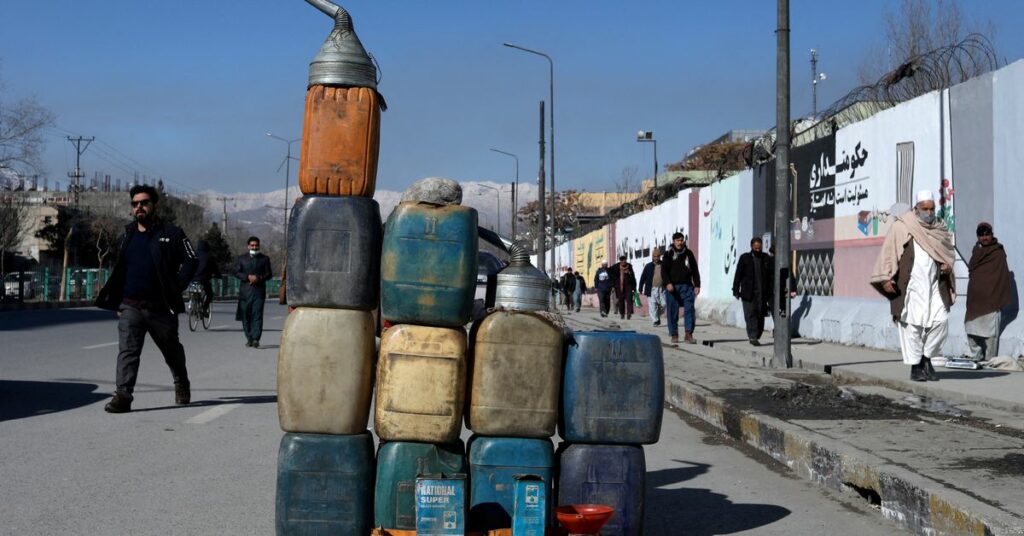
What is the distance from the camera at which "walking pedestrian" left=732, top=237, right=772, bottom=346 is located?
16.7m

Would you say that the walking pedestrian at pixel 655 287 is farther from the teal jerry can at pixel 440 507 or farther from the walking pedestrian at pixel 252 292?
the teal jerry can at pixel 440 507

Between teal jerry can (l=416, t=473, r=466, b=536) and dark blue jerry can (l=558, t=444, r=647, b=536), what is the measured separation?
532mm

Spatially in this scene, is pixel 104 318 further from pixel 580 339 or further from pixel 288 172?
pixel 288 172

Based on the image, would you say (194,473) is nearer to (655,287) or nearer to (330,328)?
(330,328)

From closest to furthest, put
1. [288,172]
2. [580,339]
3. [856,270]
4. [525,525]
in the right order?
[525,525] → [580,339] → [856,270] → [288,172]

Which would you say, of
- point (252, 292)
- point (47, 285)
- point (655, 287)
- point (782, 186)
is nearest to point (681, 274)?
point (782, 186)

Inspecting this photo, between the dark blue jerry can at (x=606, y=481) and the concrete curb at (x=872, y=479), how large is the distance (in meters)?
1.39

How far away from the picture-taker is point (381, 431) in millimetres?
4129

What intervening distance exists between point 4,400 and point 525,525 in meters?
6.84

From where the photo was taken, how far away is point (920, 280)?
1042 centimetres

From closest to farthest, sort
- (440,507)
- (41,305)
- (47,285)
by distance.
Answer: (440,507) < (41,305) < (47,285)

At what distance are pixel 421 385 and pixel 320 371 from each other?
1.25ft

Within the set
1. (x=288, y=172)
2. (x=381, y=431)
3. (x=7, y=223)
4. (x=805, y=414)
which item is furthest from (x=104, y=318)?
(x=288, y=172)

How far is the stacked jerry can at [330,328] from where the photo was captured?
413cm
